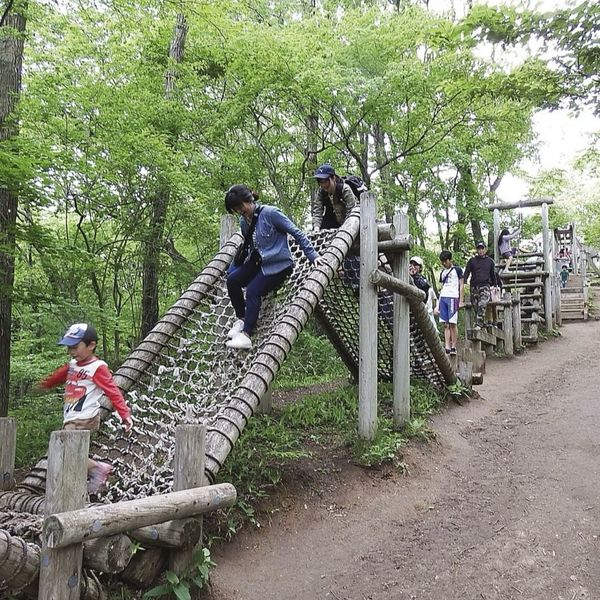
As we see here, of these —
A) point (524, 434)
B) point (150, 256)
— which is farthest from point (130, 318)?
point (524, 434)

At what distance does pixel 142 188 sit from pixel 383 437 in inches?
195

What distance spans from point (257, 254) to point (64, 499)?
2.63 meters

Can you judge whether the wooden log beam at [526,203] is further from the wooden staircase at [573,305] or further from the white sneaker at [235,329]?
the white sneaker at [235,329]

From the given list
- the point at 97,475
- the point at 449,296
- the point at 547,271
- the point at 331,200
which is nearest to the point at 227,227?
the point at 331,200

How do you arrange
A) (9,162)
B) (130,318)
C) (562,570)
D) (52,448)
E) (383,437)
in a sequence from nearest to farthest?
(52,448)
(562,570)
(9,162)
(383,437)
(130,318)

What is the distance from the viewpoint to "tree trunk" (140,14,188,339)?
25.3ft

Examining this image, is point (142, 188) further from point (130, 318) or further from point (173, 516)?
point (173, 516)

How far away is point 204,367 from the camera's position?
211 inches

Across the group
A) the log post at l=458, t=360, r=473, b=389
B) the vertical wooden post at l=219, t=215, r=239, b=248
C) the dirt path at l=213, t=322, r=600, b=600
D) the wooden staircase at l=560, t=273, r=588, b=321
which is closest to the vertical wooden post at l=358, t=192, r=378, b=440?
the dirt path at l=213, t=322, r=600, b=600

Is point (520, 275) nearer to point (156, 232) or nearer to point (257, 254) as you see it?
point (156, 232)

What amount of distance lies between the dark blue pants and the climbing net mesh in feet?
0.48

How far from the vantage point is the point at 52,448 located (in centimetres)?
233

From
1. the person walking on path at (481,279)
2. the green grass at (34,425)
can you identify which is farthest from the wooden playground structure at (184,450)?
the person walking on path at (481,279)

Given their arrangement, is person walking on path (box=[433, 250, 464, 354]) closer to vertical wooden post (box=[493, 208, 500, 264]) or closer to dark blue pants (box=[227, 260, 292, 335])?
dark blue pants (box=[227, 260, 292, 335])
